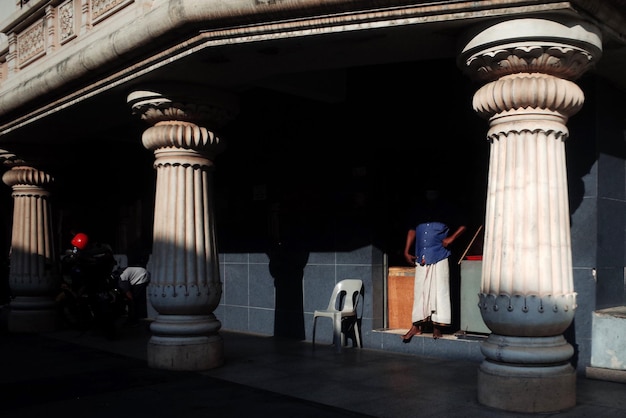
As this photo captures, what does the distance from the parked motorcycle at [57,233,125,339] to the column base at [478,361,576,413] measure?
20.4ft

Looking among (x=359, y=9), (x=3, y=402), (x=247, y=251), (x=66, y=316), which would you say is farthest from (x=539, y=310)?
(x=66, y=316)

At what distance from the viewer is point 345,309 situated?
8.52 meters

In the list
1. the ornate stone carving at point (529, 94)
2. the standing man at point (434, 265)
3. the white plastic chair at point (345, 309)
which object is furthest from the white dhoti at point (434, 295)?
the ornate stone carving at point (529, 94)

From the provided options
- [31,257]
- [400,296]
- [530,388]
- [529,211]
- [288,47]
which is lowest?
[530,388]

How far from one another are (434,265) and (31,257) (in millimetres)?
6672

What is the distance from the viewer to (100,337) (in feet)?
33.8

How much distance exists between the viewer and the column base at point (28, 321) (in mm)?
11133

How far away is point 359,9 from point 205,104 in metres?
2.43

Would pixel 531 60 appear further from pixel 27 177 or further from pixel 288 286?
pixel 27 177

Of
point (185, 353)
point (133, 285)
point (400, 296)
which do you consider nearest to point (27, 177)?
point (133, 285)

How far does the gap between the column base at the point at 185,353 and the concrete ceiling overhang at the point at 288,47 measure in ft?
8.73

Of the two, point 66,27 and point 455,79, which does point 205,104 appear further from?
point 455,79

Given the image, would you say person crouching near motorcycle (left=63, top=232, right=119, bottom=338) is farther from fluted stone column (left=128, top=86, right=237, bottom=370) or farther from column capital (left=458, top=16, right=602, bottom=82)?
column capital (left=458, top=16, right=602, bottom=82)

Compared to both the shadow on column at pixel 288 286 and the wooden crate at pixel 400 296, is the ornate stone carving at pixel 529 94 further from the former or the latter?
the shadow on column at pixel 288 286
